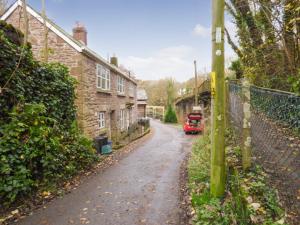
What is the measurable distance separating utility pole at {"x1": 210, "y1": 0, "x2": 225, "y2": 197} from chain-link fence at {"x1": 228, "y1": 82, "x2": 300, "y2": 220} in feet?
1.99

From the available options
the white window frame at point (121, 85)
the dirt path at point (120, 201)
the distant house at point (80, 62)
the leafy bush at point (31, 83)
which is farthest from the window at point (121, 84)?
the dirt path at point (120, 201)

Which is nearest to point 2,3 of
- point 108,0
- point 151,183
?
point 108,0

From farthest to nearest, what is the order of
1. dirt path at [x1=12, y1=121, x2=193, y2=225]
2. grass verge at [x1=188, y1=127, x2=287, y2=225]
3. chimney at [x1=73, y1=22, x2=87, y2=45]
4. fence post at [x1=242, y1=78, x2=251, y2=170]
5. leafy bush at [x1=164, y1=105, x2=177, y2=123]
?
leafy bush at [x1=164, y1=105, x2=177, y2=123]
chimney at [x1=73, y1=22, x2=87, y2=45]
dirt path at [x1=12, y1=121, x2=193, y2=225]
fence post at [x1=242, y1=78, x2=251, y2=170]
grass verge at [x1=188, y1=127, x2=287, y2=225]

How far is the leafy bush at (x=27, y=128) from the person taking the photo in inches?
193

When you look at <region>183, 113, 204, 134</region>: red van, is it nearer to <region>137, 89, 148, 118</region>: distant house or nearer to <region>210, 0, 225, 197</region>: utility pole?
<region>210, 0, 225, 197</region>: utility pole

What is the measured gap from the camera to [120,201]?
504cm

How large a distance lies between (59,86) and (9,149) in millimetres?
3160

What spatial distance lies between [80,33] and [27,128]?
12065 mm

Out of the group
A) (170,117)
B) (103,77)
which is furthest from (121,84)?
(170,117)

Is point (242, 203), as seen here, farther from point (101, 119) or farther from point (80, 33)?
point (80, 33)

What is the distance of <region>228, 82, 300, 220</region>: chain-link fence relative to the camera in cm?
273

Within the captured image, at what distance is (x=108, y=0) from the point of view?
1250 cm

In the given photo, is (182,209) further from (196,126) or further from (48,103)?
(196,126)

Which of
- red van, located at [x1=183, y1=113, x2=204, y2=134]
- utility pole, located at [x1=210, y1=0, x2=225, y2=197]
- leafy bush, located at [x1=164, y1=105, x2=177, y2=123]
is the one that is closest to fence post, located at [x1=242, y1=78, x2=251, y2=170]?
utility pole, located at [x1=210, y1=0, x2=225, y2=197]
